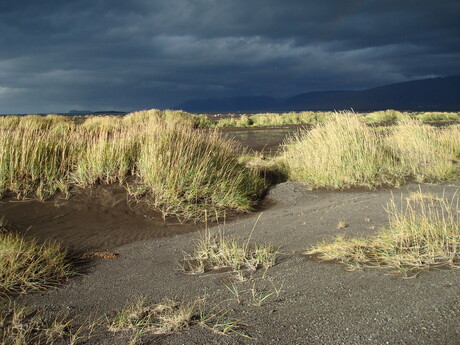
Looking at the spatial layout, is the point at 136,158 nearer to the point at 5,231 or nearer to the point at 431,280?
the point at 5,231

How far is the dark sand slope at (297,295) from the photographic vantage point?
3254 millimetres

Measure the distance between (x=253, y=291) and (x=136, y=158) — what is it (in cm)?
675

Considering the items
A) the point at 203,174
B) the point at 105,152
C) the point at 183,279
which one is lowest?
the point at 183,279

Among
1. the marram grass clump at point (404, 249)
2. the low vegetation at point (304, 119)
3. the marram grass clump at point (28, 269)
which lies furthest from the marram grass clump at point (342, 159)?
the low vegetation at point (304, 119)

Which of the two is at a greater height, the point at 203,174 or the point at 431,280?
the point at 203,174

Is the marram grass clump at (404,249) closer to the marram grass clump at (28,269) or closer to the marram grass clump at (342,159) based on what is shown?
the marram grass clump at (28,269)

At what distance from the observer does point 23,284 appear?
473 centimetres

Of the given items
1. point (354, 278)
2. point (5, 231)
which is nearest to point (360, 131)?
point (354, 278)

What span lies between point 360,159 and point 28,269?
8.83 meters

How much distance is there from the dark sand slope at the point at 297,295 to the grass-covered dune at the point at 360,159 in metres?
4.10

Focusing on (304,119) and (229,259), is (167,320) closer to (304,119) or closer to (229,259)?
(229,259)

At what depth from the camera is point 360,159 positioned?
444 inches

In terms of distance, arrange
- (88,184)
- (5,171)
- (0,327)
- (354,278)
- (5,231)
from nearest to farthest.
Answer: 1. (0,327)
2. (354,278)
3. (5,231)
4. (5,171)
5. (88,184)

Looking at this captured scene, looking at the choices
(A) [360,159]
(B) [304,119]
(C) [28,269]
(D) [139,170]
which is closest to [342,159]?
(A) [360,159]
